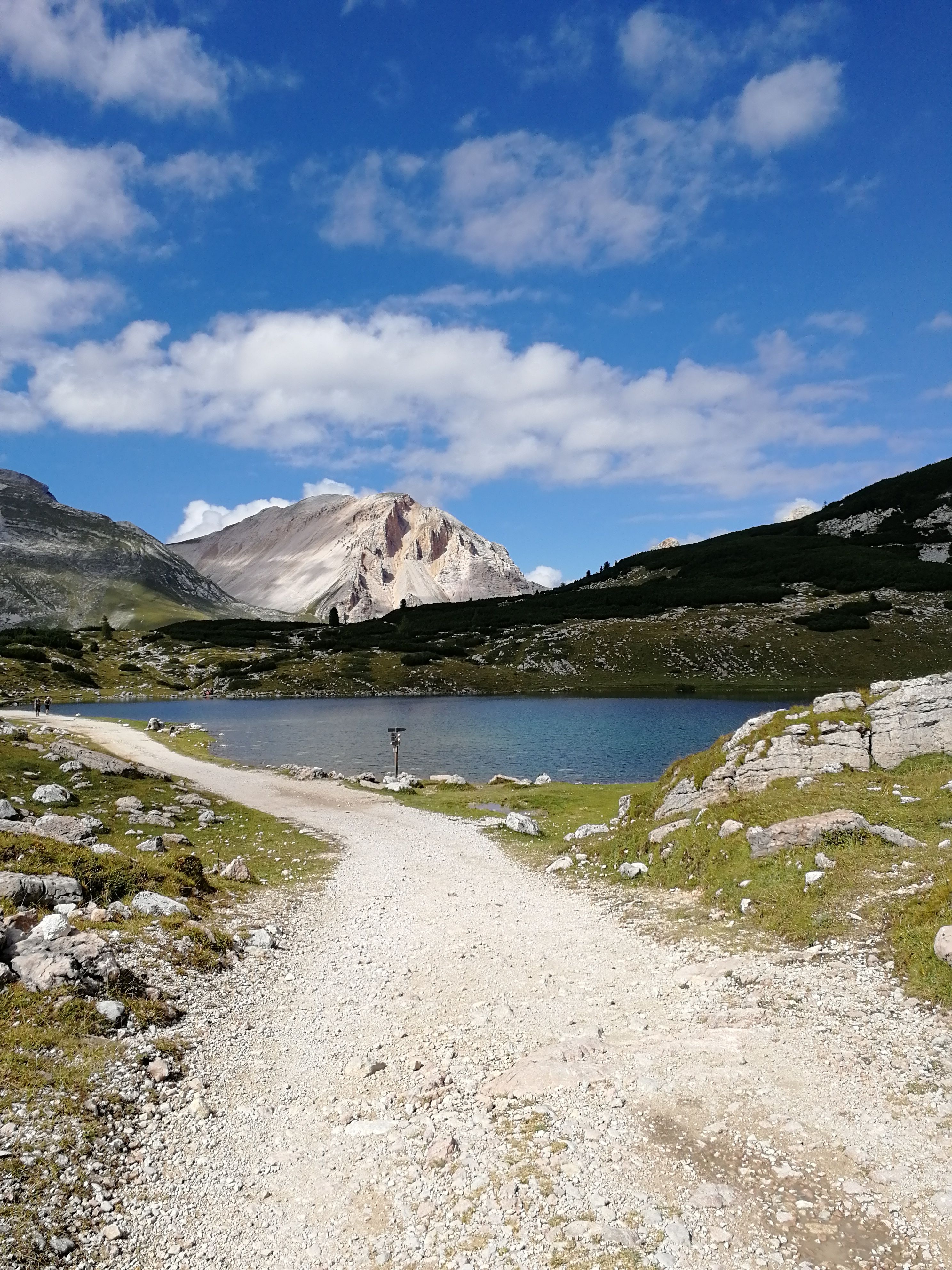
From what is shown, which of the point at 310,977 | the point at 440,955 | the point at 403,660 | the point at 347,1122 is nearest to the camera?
the point at 347,1122

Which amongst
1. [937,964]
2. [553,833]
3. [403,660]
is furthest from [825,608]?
[937,964]

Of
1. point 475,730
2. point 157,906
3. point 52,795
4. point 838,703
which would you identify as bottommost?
point 475,730

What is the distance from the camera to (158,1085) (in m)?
10.4

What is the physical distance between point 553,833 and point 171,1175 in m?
25.5

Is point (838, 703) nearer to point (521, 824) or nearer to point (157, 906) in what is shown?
point (521, 824)

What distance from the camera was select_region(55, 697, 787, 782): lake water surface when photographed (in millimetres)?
61062

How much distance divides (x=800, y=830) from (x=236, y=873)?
1841 centimetres

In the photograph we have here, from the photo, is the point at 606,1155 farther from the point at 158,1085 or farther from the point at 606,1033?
the point at 158,1085

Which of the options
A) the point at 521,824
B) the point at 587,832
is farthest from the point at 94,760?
the point at 587,832

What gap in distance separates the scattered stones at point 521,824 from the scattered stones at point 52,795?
20.9 metres

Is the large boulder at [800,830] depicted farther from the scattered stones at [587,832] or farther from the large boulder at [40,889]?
the large boulder at [40,889]

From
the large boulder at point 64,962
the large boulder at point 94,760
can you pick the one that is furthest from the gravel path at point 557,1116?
the large boulder at point 94,760

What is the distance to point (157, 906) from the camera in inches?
664

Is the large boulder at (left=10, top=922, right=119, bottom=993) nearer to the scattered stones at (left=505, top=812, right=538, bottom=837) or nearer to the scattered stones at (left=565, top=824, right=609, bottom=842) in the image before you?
the scattered stones at (left=565, top=824, right=609, bottom=842)
